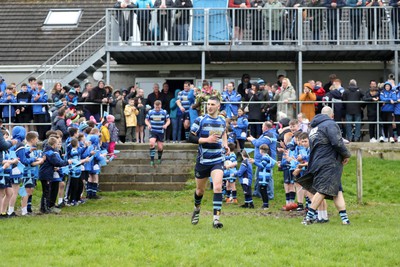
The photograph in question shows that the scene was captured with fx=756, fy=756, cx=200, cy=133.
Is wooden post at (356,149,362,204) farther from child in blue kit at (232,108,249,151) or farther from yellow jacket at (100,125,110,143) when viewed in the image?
yellow jacket at (100,125,110,143)

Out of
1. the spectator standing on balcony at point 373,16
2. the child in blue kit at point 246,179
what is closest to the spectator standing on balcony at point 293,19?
the spectator standing on balcony at point 373,16

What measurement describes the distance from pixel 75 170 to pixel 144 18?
10.3m

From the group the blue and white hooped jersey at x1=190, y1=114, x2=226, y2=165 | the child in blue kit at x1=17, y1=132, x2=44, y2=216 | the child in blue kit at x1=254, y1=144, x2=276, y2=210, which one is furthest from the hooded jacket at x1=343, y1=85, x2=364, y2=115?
the blue and white hooped jersey at x1=190, y1=114, x2=226, y2=165

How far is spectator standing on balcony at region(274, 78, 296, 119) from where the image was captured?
2350cm

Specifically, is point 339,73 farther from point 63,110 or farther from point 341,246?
point 341,246

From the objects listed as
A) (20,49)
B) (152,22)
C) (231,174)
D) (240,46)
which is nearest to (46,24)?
(20,49)

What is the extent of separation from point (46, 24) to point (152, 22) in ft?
26.2

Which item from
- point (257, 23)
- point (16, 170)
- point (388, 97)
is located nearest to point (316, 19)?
point (257, 23)

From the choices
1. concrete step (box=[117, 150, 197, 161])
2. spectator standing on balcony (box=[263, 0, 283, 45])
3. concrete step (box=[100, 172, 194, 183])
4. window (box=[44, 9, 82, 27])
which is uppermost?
window (box=[44, 9, 82, 27])

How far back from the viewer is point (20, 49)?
103 feet

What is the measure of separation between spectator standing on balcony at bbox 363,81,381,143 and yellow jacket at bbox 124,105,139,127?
281 inches

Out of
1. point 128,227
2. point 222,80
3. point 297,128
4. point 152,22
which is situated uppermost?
point 152,22

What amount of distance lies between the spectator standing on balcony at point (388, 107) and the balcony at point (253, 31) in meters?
3.72

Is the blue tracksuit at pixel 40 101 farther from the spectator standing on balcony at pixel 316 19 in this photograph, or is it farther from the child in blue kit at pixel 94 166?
the spectator standing on balcony at pixel 316 19
